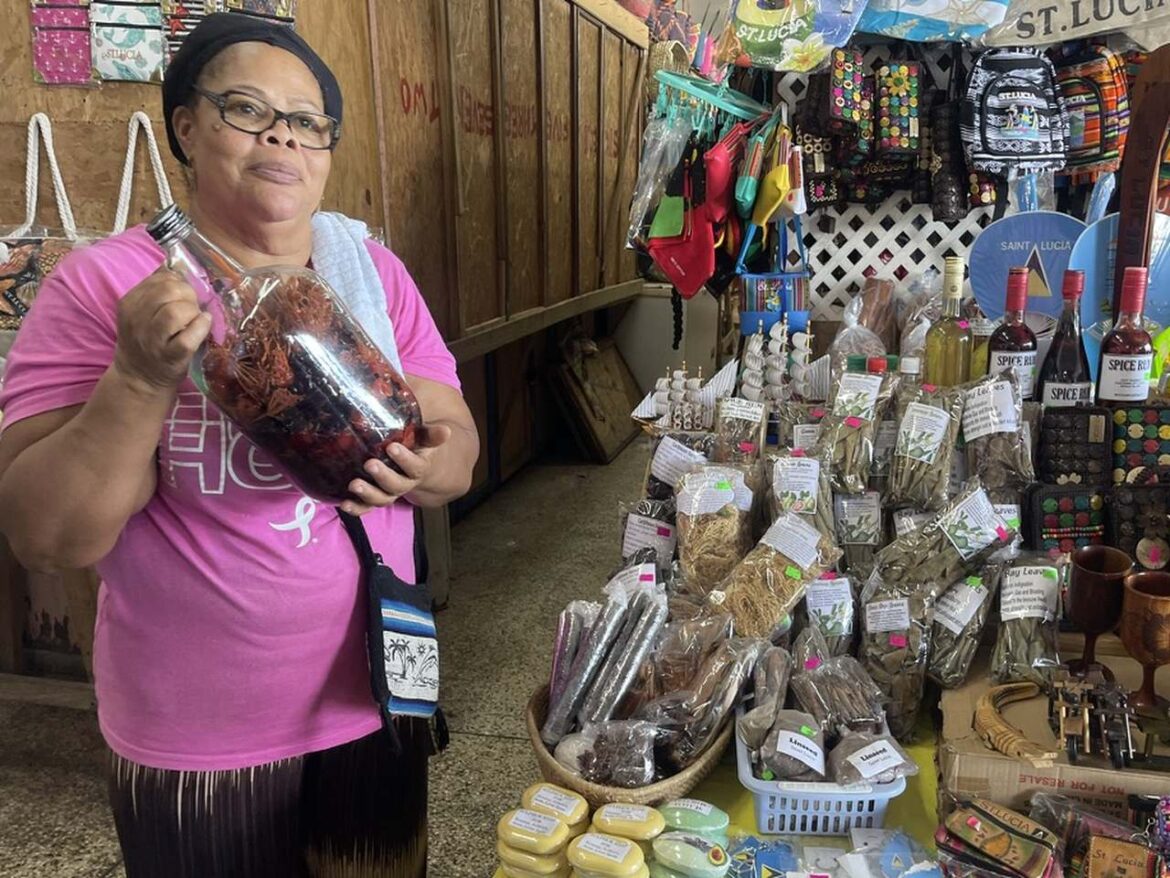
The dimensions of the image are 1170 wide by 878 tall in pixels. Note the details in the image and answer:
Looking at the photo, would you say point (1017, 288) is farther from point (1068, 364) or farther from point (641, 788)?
point (641, 788)

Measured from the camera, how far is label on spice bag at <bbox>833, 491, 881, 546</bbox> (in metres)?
1.56

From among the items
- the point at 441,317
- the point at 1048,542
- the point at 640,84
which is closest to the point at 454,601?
the point at 441,317

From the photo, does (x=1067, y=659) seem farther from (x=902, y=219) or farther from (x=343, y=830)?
(x=902, y=219)

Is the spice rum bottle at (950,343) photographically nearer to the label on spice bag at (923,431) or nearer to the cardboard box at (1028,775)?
the label on spice bag at (923,431)

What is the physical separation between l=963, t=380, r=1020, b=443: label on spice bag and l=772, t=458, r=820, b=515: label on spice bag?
27 centimetres

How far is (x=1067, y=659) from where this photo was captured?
1335 mm

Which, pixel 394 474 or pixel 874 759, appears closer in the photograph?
pixel 394 474

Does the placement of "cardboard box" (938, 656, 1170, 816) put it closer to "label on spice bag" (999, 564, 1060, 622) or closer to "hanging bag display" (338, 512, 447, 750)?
"label on spice bag" (999, 564, 1060, 622)

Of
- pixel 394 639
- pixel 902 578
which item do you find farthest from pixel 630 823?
pixel 902 578

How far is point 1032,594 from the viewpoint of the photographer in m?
1.33

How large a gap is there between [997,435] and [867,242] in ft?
4.36

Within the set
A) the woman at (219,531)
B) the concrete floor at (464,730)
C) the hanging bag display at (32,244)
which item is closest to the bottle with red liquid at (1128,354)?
the woman at (219,531)

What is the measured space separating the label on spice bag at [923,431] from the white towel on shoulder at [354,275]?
0.89 meters

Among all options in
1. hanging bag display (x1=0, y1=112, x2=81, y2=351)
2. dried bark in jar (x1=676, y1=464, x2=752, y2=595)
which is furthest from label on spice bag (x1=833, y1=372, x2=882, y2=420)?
hanging bag display (x1=0, y1=112, x2=81, y2=351)
